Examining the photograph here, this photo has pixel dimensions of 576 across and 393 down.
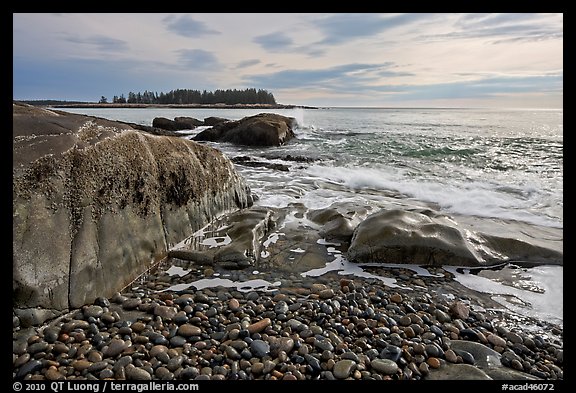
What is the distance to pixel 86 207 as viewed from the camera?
323cm

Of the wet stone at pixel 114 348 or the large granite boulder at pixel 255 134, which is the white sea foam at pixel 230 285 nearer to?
the wet stone at pixel 114 348

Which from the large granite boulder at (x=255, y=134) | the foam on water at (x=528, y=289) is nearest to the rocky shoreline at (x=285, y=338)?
the foam on water at (x=528, y=289)

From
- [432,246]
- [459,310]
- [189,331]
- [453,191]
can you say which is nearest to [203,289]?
[189,331]

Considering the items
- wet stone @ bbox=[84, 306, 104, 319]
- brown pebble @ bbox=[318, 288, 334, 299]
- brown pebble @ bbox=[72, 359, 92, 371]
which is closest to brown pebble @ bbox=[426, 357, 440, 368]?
brown pebble @ bbox=[318, 288, 334, 299]

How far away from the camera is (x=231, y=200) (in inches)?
242

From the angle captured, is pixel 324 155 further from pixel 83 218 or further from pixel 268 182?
pixel 83 218

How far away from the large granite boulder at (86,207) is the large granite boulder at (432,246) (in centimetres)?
250

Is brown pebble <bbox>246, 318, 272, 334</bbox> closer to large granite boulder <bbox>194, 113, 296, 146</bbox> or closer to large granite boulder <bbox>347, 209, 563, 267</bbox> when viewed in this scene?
large granite boulder <bbox>347, 209, 563, 267</bbox>

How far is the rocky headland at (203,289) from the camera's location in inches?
97.5

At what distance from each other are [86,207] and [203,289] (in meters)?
1.38

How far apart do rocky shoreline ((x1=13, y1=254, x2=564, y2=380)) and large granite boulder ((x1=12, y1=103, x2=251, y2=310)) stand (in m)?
0.27
